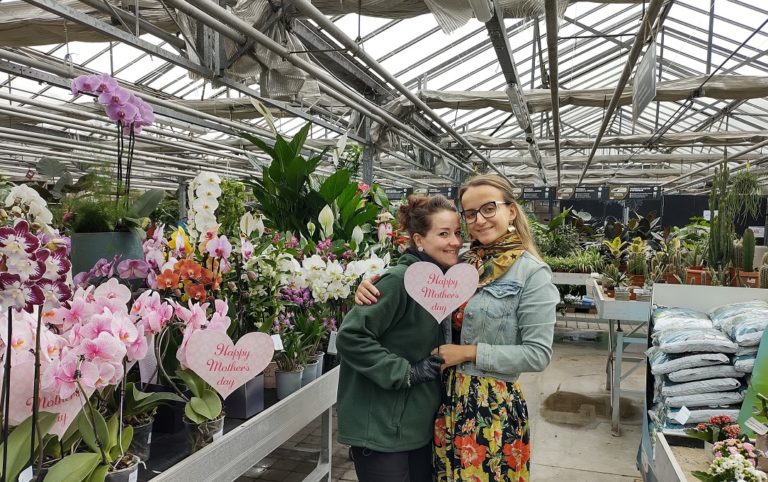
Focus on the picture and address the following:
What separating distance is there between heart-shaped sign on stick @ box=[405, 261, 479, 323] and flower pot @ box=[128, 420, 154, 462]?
0.70m

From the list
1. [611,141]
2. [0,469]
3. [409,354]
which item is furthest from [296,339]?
[611,141]

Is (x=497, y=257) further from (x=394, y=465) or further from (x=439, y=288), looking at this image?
(x=394, y=465)

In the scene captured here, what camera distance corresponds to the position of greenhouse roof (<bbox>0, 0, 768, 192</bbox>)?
299 centimetres

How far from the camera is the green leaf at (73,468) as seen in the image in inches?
38.4

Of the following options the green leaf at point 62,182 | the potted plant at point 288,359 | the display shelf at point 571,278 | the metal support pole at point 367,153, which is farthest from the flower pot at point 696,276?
the metal support pole at point 367,153

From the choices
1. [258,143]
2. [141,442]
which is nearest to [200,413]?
[141,442]

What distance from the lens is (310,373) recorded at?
195 cm

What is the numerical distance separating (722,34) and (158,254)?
8.36 meters

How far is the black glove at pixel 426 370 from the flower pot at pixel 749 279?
208 cm

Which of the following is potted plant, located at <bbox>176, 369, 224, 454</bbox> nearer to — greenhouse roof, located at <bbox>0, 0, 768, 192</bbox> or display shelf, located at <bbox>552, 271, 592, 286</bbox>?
greenhouse roof, located at <bbox>0, 0, 768, 192</bbox>

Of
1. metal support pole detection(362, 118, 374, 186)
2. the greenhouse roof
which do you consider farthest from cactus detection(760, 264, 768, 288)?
metal support pole detection(362, 118, 374, 186)

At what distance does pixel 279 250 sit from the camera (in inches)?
72.6

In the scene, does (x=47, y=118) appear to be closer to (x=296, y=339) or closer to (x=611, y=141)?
(x=296, y=339)

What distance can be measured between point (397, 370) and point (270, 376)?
0.61 m
